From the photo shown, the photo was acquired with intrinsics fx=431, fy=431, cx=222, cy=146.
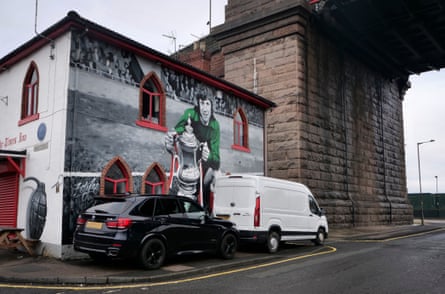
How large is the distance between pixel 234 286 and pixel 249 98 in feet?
38.0

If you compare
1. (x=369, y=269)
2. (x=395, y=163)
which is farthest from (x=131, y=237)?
(x=395, y=163)

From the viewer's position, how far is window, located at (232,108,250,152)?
702 inches

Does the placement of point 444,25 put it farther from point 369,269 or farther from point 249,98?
point 369,269

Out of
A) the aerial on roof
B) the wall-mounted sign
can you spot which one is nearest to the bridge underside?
the aerial on roof

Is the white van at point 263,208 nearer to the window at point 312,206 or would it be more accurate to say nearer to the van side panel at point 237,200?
the van side panel at point 237,200

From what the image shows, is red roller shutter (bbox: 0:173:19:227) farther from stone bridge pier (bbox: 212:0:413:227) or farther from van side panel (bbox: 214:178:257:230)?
stone bridge pier (bbox: 212:0:413:227)

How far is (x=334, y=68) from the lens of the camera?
24375 mm

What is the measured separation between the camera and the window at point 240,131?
58.5 feet

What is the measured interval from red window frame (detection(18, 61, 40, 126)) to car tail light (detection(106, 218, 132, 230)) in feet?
18.0

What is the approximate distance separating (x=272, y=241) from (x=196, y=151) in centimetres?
434

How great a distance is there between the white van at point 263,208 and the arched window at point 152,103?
2.78 metres

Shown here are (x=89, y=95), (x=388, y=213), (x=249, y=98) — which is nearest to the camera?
(x=89, y=95)

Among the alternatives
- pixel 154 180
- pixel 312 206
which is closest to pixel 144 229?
pixel 154 180

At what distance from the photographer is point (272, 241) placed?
13.1m
